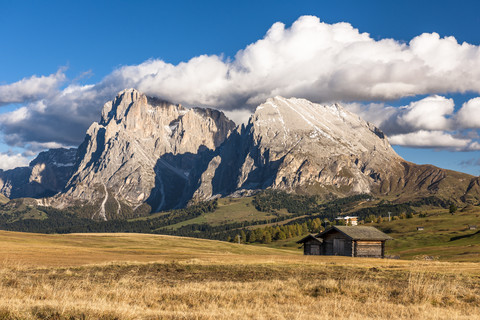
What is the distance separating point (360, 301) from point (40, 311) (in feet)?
42.5

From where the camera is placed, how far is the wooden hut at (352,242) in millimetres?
92438

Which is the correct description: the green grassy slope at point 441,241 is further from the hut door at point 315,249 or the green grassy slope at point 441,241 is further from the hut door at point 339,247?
the hut door at point 315,249

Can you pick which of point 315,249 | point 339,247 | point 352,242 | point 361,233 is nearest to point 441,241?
point 315,249

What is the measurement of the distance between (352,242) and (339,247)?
13.9 ft

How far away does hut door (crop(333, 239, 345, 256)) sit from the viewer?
95188 mm

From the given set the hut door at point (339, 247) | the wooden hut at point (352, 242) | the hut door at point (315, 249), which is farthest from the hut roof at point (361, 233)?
the hut door at point (315, 249)

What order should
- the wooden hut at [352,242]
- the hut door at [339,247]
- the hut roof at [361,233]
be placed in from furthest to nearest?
the hut door at [339,247] < the wooden hut at [352,242] < the hut roof at [361,233]

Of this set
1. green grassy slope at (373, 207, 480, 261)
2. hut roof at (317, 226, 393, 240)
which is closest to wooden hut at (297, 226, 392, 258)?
hut roof at (317, 226, 393, 240)

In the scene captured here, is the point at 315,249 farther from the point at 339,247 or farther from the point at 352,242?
the point at 352,242

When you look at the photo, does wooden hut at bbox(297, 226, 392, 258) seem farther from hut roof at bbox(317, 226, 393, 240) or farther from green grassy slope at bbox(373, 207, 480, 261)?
green grassy slope at bbox(373, 207, 480, 261)

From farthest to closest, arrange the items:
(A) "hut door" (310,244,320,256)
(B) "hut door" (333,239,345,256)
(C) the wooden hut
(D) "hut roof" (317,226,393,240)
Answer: (A) "hut door" (310,244,320,256), (B) "hut door" (333,239,345,256), (C) the wooden hut, (D) "hut roof" (317,226,393,240)

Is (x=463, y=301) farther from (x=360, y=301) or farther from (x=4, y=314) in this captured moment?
(x=4, y=314)

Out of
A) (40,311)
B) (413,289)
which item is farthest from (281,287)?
(40,311)

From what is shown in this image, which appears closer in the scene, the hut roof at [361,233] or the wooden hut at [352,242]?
the hut roof at [361,233]
